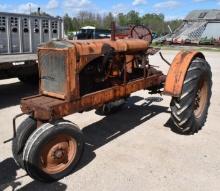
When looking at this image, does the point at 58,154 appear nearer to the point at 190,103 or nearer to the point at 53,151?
the point at 53,151

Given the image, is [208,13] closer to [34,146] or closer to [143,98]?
[143,98]

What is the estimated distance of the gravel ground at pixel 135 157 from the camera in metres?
4.01

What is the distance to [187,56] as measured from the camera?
5527 millimetres

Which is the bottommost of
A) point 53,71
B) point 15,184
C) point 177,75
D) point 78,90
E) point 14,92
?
point 15,184

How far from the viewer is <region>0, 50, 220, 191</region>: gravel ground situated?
4008mm

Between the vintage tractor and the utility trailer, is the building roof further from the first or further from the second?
the vintage tractor

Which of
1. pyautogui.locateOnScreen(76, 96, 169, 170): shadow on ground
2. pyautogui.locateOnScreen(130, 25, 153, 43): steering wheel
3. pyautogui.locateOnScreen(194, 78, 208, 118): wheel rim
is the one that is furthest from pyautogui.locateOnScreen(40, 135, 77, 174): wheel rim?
pyautogui.locateOnScreen(130, 25, 153, 43): steering wheel

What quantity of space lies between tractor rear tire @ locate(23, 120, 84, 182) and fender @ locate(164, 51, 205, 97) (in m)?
1.76

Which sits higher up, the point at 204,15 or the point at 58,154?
the point at 204,15

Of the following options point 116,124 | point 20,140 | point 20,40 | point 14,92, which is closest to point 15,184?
point 20,140

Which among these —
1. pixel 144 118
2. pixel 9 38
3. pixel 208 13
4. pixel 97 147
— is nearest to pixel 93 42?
pixel 97 147

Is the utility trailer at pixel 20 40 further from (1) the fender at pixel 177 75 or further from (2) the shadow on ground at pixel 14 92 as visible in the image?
(1) the fender at pixel 177 75

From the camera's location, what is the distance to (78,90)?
14.4 feet

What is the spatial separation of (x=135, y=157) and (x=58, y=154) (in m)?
1.18
